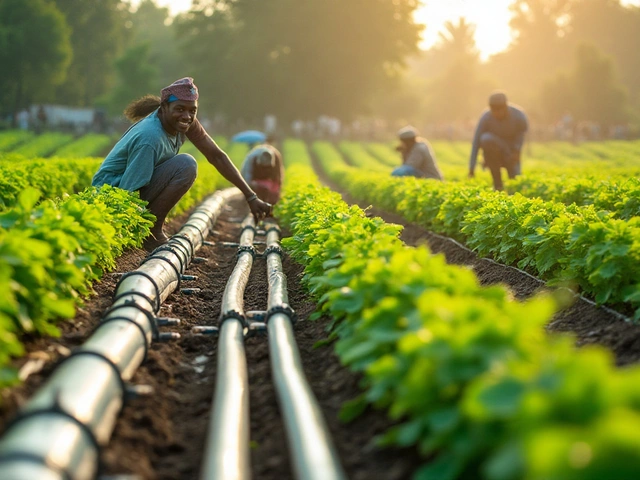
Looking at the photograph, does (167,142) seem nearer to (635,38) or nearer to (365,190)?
(365,190)

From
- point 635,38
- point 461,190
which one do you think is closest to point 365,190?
point 461,190

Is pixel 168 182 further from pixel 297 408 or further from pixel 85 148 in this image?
pixel 85 148

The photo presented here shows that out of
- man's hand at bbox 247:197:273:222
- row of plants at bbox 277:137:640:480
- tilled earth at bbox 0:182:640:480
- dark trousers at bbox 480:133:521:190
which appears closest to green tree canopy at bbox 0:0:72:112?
dark trousers at bbox 480:133:521:190

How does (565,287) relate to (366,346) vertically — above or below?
above

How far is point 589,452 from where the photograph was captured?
5.91 ft

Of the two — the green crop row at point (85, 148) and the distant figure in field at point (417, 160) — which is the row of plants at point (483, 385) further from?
the green crop row at point (85, 148)

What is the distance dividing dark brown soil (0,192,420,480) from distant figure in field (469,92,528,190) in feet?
28.2

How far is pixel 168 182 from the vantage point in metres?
7.56

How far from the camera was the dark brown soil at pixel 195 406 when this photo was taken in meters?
3.09

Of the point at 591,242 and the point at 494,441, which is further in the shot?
the point at 591,242

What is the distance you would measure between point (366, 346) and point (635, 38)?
103 meters

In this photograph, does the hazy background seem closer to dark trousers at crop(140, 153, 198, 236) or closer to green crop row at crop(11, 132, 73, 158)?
green crop row at crop(11, 132, 73, 158)

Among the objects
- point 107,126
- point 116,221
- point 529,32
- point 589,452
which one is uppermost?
point 529,32

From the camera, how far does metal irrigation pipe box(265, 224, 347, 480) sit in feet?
9.02
